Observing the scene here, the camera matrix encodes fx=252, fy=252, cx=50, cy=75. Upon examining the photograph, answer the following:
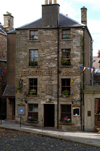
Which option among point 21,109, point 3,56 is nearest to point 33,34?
point 21,109

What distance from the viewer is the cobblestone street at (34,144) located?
14359 mm

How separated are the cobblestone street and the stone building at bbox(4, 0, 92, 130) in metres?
5.38

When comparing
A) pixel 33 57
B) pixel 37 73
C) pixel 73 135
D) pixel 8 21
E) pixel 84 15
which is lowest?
pixel 73 135

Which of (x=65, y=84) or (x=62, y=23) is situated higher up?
(x=62, y=23)

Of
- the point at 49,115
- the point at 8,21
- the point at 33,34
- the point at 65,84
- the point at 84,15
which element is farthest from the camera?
the point at 8,21

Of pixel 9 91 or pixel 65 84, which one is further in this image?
pixel 9 91

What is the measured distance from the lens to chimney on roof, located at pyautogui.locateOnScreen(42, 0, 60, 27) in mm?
23188

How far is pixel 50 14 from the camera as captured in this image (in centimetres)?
2327

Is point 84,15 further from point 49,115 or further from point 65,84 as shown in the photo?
point 49,115

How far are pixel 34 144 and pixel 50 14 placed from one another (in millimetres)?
12713

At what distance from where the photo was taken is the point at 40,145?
49.5 feet

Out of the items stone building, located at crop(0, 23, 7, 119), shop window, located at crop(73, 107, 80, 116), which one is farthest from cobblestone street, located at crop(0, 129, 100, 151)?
stone building, located at crop(0, 23, 7, 119)

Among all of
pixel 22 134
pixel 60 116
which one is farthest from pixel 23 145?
pixel 60 116

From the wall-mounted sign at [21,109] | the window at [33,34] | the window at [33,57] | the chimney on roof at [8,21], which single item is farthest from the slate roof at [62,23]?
the chimney on roof at [8,21]
